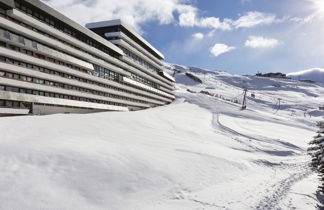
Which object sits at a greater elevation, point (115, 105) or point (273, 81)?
point (273, 81)

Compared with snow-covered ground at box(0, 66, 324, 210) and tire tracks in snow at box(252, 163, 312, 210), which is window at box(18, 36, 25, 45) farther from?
tire tracks in snow at box(252, 163, 312, 210)

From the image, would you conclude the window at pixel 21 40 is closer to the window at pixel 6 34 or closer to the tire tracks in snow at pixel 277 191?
the window at pixel 6 34

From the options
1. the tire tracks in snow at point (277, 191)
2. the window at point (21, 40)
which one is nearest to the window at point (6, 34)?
the window at point (21, 40)

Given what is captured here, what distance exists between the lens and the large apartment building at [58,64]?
2194 cm

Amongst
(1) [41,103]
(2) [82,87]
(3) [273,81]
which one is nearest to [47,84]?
(1) [41,103]

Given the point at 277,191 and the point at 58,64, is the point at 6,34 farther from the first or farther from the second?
the point at 277,191

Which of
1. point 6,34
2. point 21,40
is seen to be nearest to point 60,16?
point 21,40

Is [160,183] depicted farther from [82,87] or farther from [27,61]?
[82,87]

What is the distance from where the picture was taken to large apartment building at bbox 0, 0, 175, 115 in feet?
72.0

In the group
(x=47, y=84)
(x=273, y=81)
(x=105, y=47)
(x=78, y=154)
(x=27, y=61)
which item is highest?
(x=273, y=81)

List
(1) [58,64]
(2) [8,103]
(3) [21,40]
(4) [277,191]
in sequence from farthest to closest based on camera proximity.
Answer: (1) [58,64], (3) [21,40], (2) [8,103], (4) [277,191]

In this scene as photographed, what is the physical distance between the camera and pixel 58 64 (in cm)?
2830

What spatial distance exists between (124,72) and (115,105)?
8.05 metres

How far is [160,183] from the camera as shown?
12.0 m
